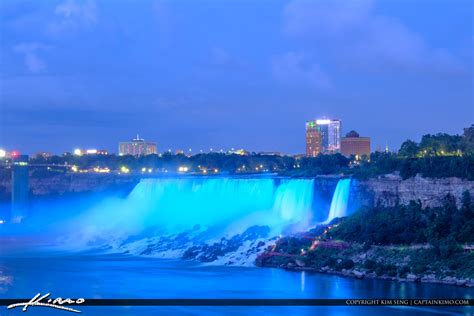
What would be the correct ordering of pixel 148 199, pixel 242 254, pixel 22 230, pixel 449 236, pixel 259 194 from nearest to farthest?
pixel 449 236 < pixel 242 254 < pixel 259 194 < pixel 148 199 < pixel 22 230

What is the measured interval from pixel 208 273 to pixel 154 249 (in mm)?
8557

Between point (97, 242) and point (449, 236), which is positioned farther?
point (97, 242)

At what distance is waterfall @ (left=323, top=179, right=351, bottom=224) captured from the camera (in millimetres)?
37812

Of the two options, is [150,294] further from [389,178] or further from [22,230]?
[22,230]

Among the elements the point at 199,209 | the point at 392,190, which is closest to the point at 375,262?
the point at 392,190

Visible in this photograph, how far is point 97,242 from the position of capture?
150ft

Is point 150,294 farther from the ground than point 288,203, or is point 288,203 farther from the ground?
point 288,203

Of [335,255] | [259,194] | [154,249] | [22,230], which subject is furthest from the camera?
[22,230]

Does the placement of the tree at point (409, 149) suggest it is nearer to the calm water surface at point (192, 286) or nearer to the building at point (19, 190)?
the calm water surface at point (192, 286)

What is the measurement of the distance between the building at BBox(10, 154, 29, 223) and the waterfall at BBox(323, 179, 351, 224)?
2877 cm

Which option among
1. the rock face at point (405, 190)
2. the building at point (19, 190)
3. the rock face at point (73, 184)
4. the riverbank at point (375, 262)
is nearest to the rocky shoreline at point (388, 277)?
the riverbank at point (375, 262)

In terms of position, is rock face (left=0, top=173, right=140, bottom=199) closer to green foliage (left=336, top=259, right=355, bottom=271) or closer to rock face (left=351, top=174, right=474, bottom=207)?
rock face (left=351, top=174, right=474, bottom=207)

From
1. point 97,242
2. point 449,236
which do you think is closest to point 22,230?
point 97,242

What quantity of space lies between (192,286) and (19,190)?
34.7 m
